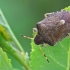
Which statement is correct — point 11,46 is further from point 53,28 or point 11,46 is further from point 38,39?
point 53,28

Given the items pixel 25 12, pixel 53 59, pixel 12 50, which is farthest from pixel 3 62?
pixel 25 12

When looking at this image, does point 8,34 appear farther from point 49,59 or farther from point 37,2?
point 37,2

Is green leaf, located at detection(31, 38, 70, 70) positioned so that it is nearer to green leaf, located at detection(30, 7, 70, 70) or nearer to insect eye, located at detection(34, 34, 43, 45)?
green leaf, located at detection(30, 7, 70, 70)

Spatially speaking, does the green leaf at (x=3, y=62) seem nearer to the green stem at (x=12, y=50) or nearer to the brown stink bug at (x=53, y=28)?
the green stem at (x=12, y=50)

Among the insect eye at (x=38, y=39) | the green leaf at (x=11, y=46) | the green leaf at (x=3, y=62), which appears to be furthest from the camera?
the insect eye at (x=38, y=39)

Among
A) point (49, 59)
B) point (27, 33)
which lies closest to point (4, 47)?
point (49, 59)

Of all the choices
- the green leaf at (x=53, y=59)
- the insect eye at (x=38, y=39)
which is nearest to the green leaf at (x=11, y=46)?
the green leaf at (x=53, y=59)
